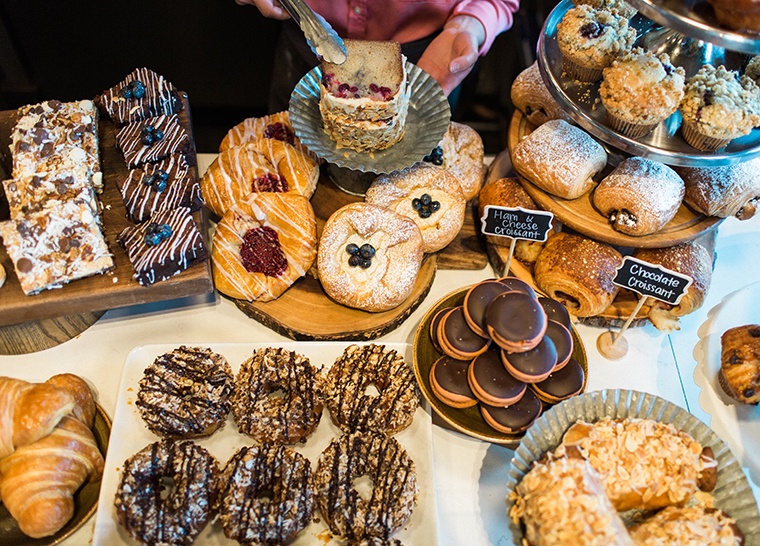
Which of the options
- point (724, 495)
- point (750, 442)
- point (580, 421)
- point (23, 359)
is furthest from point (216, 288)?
point (750, 442)

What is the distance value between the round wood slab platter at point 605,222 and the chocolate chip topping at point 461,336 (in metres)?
0.76

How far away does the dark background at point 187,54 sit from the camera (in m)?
4.30

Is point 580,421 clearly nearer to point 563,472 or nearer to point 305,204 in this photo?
point 563,472

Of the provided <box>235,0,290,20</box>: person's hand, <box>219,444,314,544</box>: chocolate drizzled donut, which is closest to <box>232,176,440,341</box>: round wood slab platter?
<box>219,444,314,544</box>: chocolate drizzled donut

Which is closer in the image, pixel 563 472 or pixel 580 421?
pixel 563 472

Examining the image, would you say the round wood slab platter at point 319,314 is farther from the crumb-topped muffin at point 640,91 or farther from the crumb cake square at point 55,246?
the crumb-topped muffin at point 640,91

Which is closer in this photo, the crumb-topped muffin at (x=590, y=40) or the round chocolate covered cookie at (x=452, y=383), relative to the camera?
the round chocolate covered cookie at (x=452, y=383)

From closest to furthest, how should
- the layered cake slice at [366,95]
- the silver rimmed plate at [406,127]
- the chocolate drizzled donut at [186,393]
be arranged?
1. the chocolate drizzled donut at [186,393]
2. the layered cake slice at [366,95]
3. the silver rimmed plate at [406,127]

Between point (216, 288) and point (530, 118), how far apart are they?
1715 millimetres

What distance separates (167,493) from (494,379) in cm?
123

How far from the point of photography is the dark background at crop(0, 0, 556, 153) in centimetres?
430

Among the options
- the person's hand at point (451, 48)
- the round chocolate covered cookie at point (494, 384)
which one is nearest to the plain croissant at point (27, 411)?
the round chocolate covered cookie at point (494, 384)

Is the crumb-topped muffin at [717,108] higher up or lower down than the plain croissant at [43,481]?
higher up

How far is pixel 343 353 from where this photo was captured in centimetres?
238
